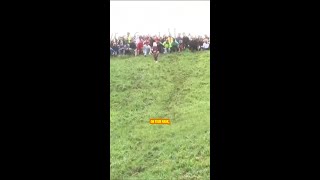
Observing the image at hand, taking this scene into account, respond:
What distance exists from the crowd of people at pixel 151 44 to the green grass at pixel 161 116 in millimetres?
37

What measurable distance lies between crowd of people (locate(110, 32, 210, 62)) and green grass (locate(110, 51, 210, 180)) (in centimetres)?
4

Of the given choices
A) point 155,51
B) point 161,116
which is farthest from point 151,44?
point 161,116

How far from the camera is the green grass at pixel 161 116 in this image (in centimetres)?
274

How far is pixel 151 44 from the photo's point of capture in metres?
2.90

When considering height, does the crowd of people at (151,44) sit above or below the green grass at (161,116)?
above

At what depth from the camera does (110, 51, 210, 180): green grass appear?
2744 mm

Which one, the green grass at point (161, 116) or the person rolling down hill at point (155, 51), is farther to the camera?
the person rolling down hill at point (155, 51)
